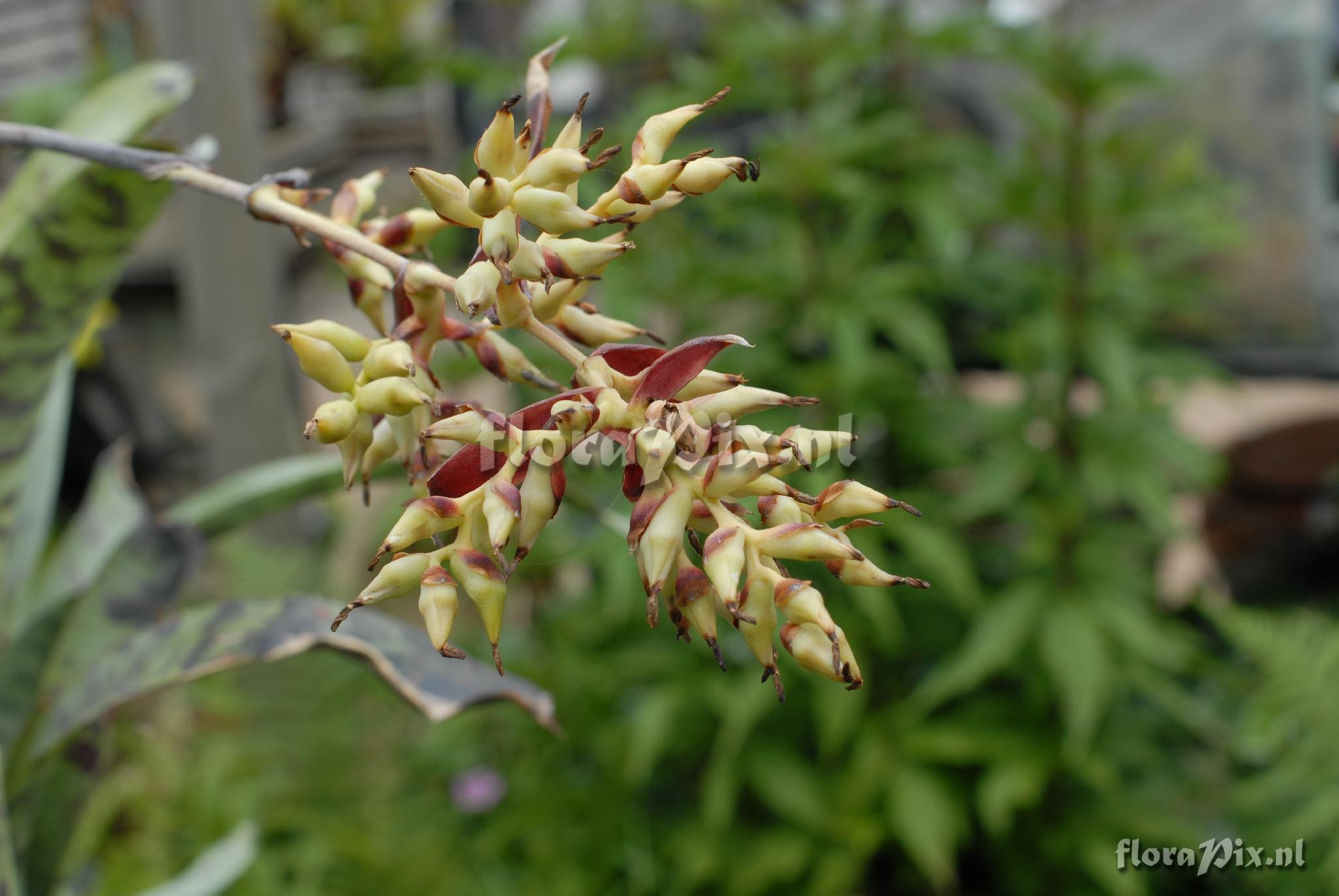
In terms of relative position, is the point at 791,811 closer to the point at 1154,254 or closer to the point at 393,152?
the point at 1154,254

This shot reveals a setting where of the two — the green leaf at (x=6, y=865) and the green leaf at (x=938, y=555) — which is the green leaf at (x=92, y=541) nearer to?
the green leaf at (x=6, y=865)

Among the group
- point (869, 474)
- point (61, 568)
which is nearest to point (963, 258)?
point (869, 474)

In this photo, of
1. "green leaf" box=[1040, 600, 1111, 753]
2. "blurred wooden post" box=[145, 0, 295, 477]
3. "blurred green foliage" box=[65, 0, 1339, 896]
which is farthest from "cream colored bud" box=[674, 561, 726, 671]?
"blurred wooden post" box=[145, 0, 295, 477]

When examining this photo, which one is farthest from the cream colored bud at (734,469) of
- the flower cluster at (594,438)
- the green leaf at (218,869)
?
the green leaf at (218,869)

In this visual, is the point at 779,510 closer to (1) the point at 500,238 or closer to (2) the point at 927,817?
(1) the point at 500,238

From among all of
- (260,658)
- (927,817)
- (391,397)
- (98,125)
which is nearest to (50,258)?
(98,125)

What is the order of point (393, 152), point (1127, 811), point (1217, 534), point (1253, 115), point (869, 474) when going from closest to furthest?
point (1127, 811) < point (869, 474) < point (1253, 115) < point (1217, 534) < point (393, 152)
